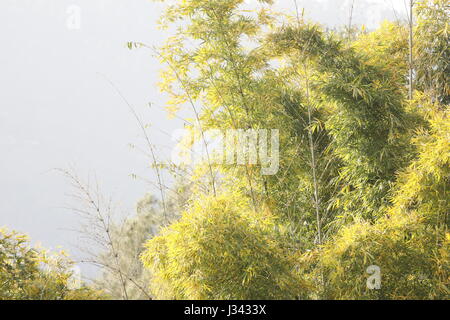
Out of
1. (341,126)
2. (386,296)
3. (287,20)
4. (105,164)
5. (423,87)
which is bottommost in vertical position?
(105,164)

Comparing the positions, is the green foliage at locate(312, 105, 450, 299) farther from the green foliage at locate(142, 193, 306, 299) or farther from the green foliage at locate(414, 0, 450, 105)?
the green foliage at locate(414, 0, 450, 105)

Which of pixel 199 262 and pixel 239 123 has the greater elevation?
pixel 239 123

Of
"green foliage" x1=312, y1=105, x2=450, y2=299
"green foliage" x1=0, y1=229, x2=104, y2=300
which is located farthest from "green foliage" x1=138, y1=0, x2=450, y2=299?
"green foliage" x1=0, y1=229, x2=104, y2=300

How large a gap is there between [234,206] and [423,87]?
4076 millimetres

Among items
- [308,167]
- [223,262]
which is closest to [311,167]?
[308,167]

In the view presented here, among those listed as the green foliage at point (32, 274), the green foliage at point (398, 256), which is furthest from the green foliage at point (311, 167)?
the green foliage at point (32, 274)

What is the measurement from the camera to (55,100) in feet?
156

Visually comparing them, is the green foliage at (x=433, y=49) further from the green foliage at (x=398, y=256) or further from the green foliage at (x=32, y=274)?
the green foliage at (x=32, y=274)

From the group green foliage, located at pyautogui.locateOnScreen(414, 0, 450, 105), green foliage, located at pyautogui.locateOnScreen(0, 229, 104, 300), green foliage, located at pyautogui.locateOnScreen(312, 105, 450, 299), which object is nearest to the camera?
green foliage, located at pyautogui.locateOnScreen(0, 229, 104, 300)

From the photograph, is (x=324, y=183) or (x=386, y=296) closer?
(x=386, y=296)

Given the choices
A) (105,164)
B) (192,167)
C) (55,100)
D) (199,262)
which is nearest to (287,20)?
(192,167)

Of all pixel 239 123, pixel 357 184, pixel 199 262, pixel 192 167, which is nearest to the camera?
pixel 199 262

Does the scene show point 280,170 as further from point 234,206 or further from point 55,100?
point 55,100
